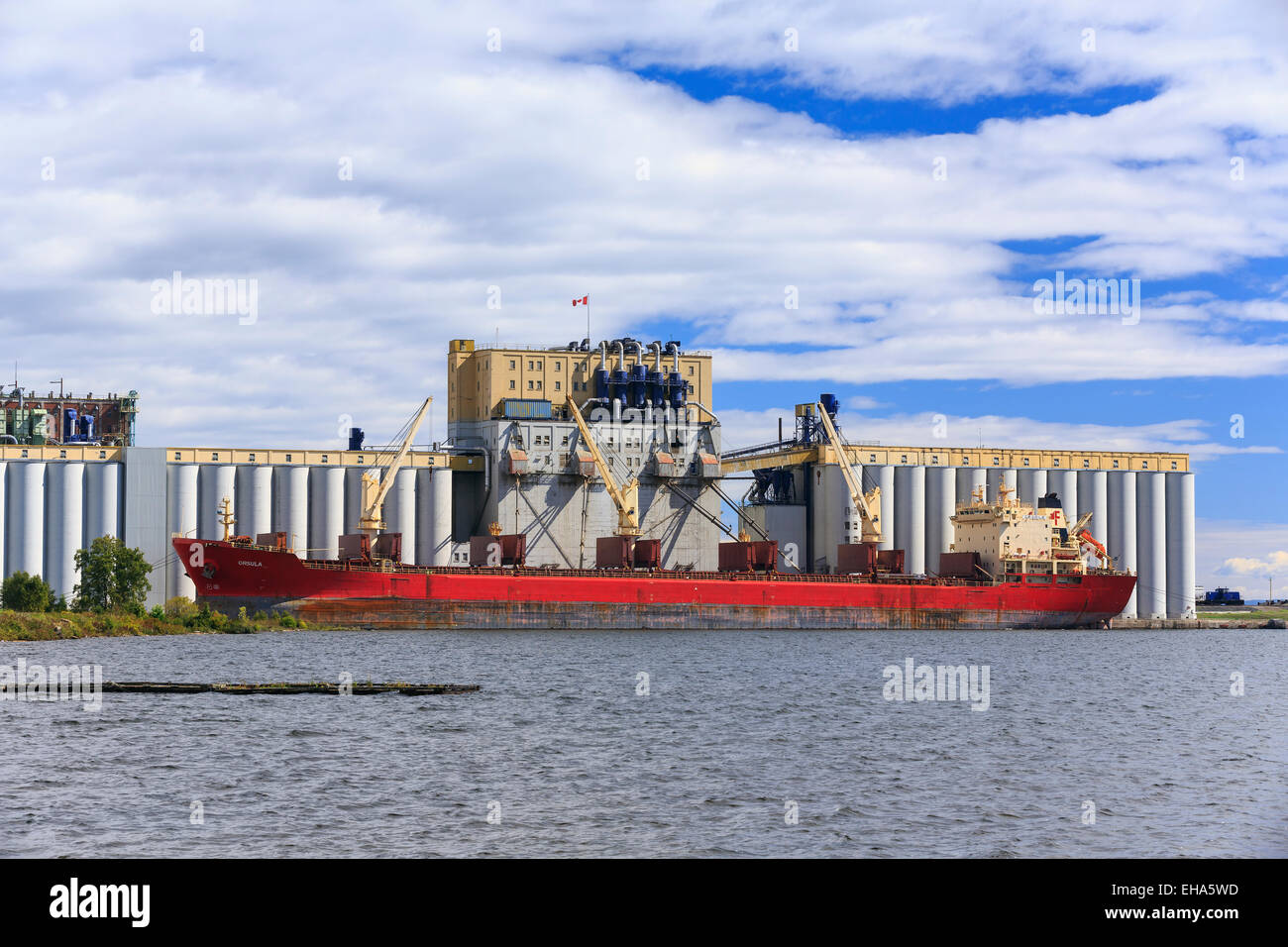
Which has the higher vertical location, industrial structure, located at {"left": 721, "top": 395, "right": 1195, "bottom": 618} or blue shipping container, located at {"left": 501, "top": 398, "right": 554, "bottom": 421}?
blue shipping container, located at {"left": 501, "top": 398, "right": 554, "bottom": 421}

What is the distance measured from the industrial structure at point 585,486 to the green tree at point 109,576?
19.9ft

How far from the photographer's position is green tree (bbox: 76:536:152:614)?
249ft

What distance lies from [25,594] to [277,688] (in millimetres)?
41329

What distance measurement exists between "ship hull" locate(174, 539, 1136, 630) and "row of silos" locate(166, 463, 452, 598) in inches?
304

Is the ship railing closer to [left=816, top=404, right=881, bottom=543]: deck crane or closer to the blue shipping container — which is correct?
[left=816, top=404, right=881, bottom=543]: deck crane

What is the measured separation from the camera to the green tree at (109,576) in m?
76.0

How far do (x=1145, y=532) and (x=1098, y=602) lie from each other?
49.2 feet

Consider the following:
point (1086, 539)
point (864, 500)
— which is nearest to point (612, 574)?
point (864, 500)

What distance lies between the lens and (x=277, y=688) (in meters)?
40.2

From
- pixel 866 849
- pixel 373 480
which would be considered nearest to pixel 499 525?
pixel 373 480

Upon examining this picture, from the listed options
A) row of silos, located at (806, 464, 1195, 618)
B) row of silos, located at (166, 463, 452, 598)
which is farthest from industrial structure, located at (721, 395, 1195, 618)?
row of silos, located at (166, 463, 452, 598)

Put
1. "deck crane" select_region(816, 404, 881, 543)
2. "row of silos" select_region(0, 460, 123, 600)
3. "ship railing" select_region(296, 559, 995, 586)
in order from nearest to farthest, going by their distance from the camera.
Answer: "ship railing" select_region(296, 559, 995, 586), "row of silos" select_region(0, 460, 123, 600), "deck crane" select_region(816, 404, 881, 543)
